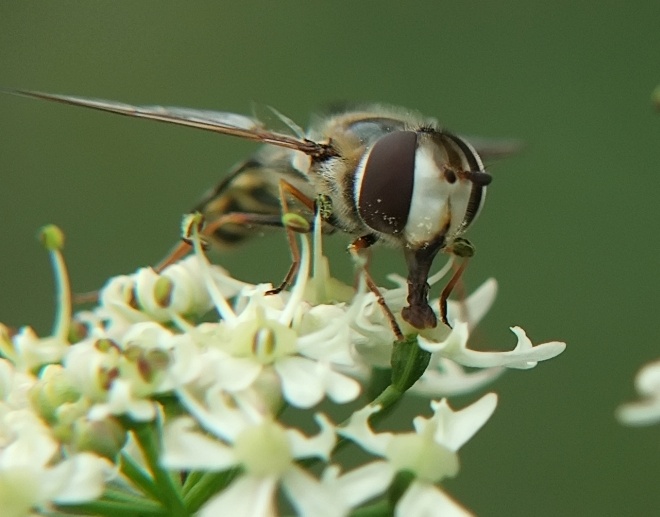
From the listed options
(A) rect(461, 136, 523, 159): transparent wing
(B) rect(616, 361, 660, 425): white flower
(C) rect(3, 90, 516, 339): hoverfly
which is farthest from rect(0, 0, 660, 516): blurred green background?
(B) rect(616, 361, 660, 425): white flower

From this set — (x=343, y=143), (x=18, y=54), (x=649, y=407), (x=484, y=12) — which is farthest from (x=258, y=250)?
(x=649, y=407)

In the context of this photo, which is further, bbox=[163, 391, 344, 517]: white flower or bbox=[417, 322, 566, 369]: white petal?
bbox=[417, 322, 566, 369]: white petal

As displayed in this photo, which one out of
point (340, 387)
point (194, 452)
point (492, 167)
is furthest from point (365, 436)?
point (492, 167)

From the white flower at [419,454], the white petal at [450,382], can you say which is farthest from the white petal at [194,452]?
the white petal at [450,382]

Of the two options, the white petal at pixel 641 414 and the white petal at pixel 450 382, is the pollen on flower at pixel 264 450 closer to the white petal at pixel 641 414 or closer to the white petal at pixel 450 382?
the white petal at pixel 641 414

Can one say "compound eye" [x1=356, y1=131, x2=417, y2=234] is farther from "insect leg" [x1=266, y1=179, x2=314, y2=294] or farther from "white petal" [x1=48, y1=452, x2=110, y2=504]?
"white petal" [x1=48, y1=452, x2=110, y2=504]

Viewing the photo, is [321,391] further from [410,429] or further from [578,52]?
[578,52]
